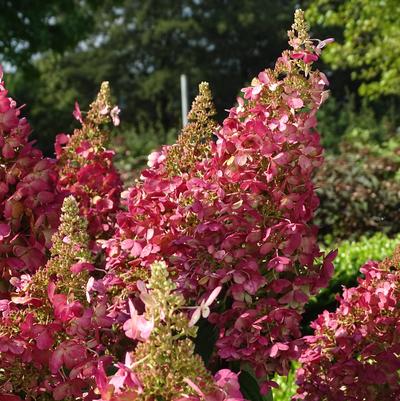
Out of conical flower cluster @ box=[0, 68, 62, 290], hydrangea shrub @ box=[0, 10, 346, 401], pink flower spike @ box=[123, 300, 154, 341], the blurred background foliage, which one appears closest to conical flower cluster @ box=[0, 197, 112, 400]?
hydrangea shrub @ box=[0, 10, 346, 401]

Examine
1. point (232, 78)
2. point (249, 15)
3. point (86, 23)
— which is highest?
point (86, 23)

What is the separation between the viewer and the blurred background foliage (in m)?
8.23

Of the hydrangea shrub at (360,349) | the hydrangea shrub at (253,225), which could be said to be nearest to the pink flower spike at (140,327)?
the hydrangea shrub at (253,225)

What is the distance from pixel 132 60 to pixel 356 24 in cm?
3316

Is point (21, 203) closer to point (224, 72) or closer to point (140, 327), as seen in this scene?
point (140, 327)

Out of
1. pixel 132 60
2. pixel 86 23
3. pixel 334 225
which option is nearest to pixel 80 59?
pixel 132 60

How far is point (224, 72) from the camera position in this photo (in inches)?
1747

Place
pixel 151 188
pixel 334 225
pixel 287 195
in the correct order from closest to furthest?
pixel 287 195 < pixel 151 188 < pixel 334 225

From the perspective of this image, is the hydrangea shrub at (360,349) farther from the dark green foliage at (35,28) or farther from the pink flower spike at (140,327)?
the dark green foliage at (35,28)

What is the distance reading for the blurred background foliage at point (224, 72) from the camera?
8227 mm

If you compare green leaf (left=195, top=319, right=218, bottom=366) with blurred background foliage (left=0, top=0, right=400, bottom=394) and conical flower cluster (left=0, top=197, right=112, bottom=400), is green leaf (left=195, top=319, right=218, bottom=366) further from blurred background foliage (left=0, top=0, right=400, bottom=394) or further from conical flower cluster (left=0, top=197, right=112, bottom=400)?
blurred background foliage (left=0, top=0, right=400, bottom=394)

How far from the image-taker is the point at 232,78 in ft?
142

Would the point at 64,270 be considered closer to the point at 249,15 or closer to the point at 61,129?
the point at 61,129

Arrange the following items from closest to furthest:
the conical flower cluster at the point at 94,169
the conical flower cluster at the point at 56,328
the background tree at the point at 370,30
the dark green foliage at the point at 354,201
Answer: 1. the conical flower cluster at the point at 56,328
2. the conical flower cluster at the point at 94,169
3. the dark green foliage at the point at 354,201
4. the background tree at the point at 370,30
